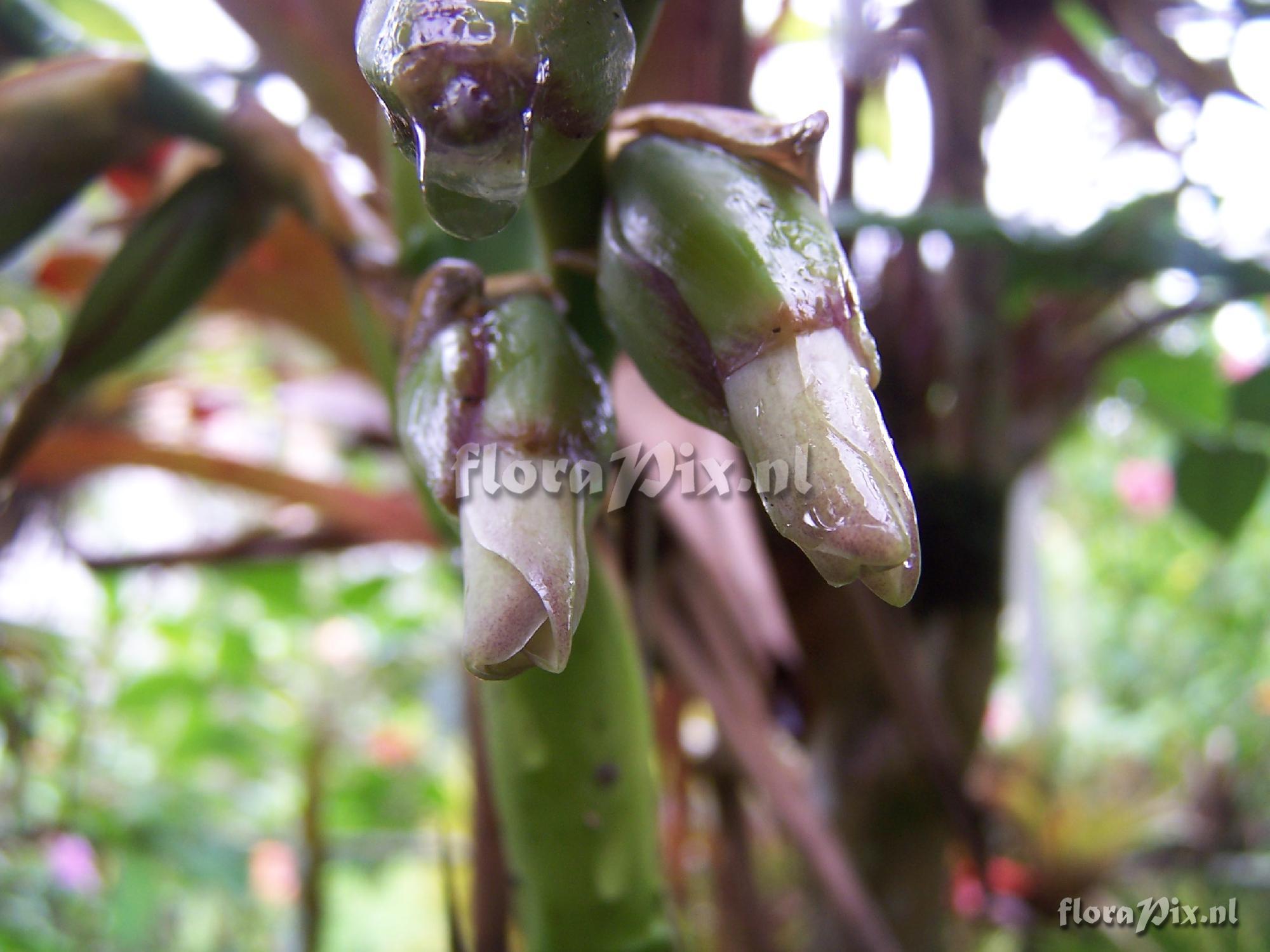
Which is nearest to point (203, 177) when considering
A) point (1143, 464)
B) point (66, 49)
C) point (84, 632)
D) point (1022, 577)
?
point (66, 49)

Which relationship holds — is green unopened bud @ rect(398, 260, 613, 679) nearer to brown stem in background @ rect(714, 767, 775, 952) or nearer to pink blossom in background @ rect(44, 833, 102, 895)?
brown stem in background @ rect(714, 767, 775, 952)

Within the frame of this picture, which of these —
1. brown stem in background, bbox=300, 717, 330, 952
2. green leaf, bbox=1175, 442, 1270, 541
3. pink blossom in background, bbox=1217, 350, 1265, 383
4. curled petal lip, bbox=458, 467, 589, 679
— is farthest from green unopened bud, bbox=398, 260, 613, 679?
pink blossom in background, bbox=1217, 350, 1265, 383

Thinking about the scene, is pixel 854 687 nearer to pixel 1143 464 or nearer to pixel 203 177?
pixel 203 177

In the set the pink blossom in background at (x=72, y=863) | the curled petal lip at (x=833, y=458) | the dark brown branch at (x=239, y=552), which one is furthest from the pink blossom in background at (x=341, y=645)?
the curled petal lip at (x=833, y=458)

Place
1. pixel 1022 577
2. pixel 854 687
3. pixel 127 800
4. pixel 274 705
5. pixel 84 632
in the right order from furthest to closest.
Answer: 1. pixel 1022 577
2. pixel 274 705
3. pixel 84 632
4. pixel 127 800
5. pixel 854 687

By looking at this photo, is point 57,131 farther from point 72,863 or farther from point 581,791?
point 72,863

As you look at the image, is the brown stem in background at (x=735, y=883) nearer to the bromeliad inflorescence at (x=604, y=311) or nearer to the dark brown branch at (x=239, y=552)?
the dark brown branch at (x=239, y=552)
